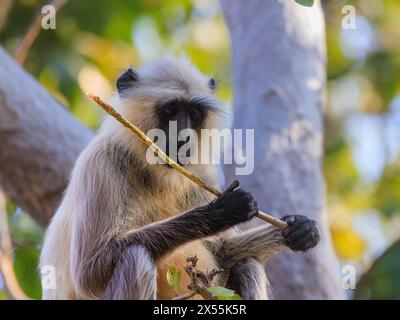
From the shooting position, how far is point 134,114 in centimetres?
693

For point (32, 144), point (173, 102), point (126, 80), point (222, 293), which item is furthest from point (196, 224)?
point (32, 144)

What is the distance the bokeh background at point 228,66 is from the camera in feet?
39.1

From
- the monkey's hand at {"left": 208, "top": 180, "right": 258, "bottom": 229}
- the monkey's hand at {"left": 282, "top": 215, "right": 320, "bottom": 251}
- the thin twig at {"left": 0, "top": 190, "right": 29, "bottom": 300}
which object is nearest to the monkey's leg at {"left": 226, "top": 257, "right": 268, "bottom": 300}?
the monkey's hand at {"left": 282, "top": 215, "right": 320, "bottom": 251}

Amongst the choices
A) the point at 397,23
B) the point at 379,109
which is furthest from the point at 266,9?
the point at 397,23

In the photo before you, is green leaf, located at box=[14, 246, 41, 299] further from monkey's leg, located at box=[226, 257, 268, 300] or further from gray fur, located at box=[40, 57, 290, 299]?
monkey's leg, located at box=[226, 257, 268, 300]

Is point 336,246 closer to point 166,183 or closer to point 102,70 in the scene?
point 102,70

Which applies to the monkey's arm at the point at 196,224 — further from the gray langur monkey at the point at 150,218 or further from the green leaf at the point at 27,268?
the green leaf at the point at 27,268

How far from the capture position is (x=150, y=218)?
6.60 meters

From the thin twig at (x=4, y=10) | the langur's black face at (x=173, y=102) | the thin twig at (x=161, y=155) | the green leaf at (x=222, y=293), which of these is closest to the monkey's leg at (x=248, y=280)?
the thin twig at (x=161, y=155)

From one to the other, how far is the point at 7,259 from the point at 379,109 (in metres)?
7.62

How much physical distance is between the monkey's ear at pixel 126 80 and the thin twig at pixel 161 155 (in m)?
1.37
